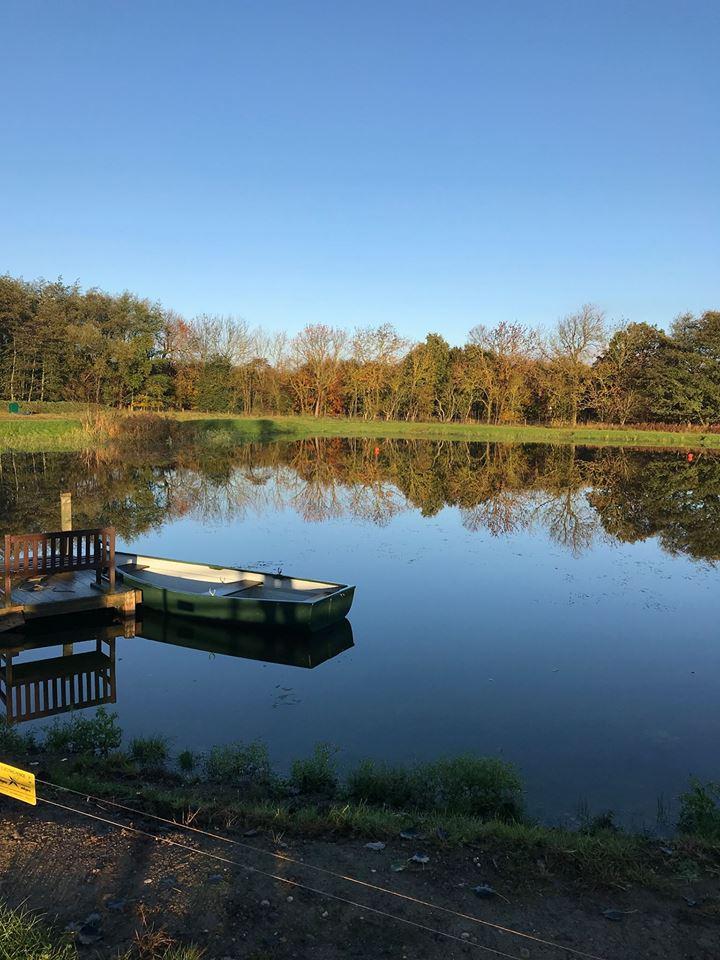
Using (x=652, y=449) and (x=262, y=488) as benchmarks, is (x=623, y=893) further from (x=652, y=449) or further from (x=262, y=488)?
(x=652, y=449)

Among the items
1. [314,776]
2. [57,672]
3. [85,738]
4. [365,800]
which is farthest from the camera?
[57,672]

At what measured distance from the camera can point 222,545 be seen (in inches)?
760

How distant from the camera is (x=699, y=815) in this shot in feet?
20.4

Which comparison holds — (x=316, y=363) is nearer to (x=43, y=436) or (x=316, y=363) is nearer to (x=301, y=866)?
(x=43, y=436)

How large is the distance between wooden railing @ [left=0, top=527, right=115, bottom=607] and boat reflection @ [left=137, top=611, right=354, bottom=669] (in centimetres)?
144

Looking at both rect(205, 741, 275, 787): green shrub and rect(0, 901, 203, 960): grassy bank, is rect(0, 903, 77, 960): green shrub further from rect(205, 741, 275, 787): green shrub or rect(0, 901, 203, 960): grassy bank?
rect(205, 741, 275, 787): green shrub

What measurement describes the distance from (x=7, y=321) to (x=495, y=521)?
5089cm

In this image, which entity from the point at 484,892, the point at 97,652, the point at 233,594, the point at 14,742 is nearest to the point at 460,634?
the point at 233,594

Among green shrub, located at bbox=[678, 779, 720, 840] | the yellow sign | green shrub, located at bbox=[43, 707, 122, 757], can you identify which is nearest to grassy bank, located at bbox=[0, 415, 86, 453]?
green shrub, located at bbox=[43, 707, 122, 757]

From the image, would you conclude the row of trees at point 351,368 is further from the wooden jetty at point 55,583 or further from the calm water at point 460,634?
the wooden jetty at point 55,583

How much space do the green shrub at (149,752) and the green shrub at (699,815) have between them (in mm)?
5366

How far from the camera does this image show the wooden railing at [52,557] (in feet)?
39.5

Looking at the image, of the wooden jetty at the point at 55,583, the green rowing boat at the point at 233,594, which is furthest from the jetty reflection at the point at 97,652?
the wooden jetty at the point at 55,583

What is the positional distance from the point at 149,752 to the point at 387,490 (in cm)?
2344
